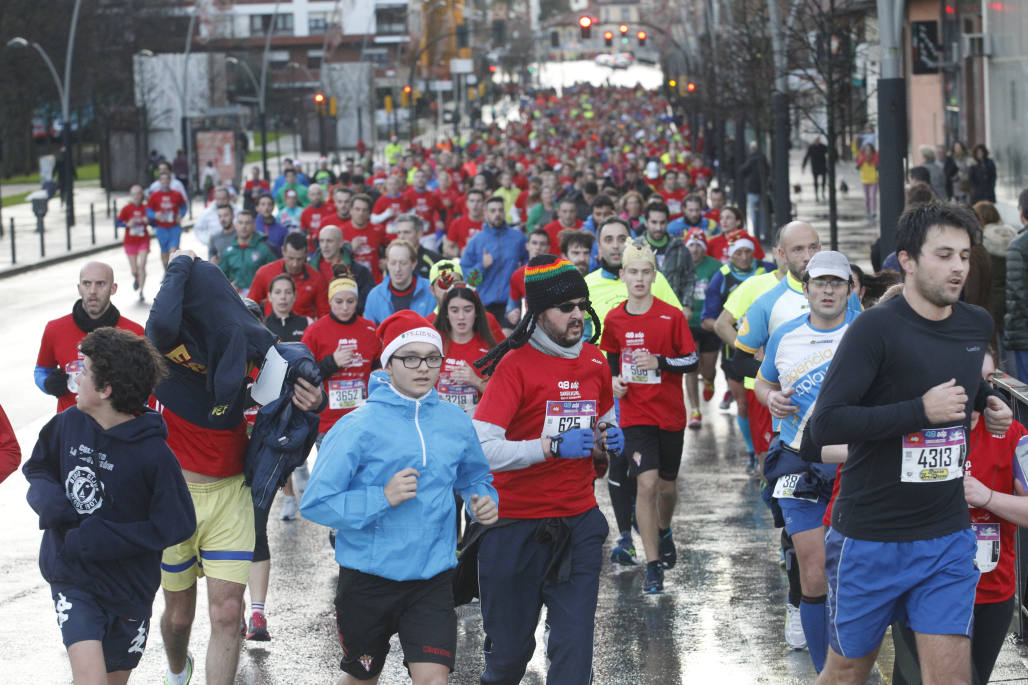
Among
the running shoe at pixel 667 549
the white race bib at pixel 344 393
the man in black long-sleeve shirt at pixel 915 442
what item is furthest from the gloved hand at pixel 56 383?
the man in black long-sleeve shirt at pixel 915 442

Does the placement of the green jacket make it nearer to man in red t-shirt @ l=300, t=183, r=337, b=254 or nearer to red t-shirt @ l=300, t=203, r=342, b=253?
man in red t-shirt @ l=300, t=183, r=337, b=254

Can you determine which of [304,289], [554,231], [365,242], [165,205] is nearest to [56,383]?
[304,289]

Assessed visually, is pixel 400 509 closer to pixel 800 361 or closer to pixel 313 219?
pixel 800 361

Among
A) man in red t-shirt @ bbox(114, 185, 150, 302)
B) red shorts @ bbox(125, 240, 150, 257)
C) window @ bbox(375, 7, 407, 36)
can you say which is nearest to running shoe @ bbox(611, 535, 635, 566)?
man in red t-shirt @ bbox(114, 185, 150, 302)

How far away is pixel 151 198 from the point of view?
81.5ft

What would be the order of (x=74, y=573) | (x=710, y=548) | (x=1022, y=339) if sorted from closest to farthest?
1. (x=74, y=573)
2. (x=710, y=548)
3. (x=1022, y=339)

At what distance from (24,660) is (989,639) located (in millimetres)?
4510

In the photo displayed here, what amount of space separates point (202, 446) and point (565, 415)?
1.48m

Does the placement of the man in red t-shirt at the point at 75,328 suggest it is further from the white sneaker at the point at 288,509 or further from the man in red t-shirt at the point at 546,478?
the man in red t-shirt at the point at 546,478

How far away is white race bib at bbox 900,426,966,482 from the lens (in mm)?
4801

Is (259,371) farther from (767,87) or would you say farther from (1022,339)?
(767,87)

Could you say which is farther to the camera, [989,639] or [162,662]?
[162,662]

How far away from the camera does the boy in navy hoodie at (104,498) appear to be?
5246 millimetres

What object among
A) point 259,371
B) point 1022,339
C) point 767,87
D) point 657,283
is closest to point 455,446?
point 259,371
